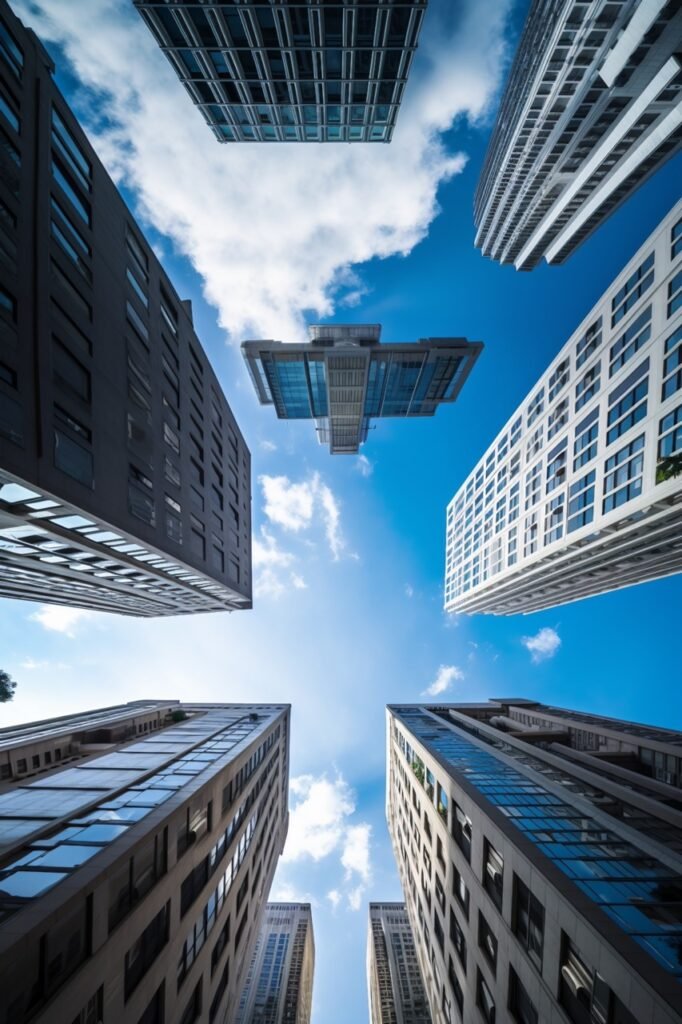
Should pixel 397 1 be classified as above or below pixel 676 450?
above

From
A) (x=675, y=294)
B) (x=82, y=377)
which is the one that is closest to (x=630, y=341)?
(x=675, y=294)

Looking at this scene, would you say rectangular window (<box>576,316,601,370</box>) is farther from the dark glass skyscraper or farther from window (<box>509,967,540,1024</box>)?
window (<box>509,967,540,1024</box>)

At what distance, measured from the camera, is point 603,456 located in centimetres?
4272

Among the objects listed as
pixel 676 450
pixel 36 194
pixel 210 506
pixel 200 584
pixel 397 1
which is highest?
pixel 397 1

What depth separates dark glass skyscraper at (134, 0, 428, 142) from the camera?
42875 millimetres

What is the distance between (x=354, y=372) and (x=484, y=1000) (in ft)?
219

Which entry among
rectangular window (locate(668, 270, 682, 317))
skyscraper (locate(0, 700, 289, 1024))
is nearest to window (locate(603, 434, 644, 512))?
rectangular window (locate(668, 270, 682, 317))

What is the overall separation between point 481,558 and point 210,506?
57.1 metres

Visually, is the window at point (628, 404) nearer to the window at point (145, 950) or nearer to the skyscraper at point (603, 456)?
the skyscraper at point (603, 456)

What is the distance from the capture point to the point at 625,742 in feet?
145

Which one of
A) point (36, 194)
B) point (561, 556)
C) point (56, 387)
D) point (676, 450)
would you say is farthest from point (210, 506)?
point (561, 556)

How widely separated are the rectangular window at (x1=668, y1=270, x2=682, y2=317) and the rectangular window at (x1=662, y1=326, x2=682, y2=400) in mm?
2282

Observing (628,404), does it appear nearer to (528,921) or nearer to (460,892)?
(528,921)

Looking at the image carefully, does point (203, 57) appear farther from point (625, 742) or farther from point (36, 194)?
point (625, 742)
